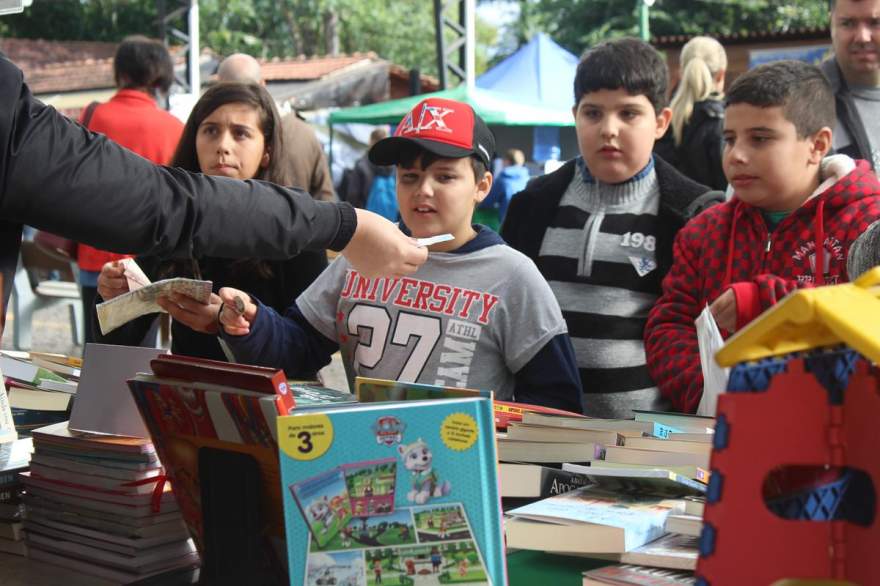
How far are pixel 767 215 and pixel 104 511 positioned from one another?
1593mm

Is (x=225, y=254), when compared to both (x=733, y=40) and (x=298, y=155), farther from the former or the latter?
(x=733, y=40)

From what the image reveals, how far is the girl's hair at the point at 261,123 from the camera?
2.95 metres

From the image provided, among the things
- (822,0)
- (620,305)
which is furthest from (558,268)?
(822,0)

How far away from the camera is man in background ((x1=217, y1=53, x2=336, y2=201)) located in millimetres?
4479

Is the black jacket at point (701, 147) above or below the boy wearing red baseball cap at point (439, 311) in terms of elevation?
above

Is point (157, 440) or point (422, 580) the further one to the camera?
point (157, 440)

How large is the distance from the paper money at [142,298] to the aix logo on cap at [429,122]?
81cm

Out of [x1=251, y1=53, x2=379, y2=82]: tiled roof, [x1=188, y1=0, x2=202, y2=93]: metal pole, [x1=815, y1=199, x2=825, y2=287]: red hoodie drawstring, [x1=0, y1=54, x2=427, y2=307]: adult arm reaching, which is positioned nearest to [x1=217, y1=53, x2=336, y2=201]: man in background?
[x1=815, y1=199, x2=825, y2=287]: red hoodie drawstring

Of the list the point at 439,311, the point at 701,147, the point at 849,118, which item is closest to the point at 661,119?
the point at 849,118

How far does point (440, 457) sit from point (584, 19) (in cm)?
3089

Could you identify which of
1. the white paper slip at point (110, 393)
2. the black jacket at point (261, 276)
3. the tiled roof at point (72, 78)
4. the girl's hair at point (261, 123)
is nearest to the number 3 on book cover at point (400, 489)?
the white paper slip at point (110, 393)

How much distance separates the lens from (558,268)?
2826 mm

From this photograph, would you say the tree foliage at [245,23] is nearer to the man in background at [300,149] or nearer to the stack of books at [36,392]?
the man in background at [300,149]

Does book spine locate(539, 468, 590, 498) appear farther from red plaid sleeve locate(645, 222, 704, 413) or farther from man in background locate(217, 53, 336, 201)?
man in background locate(217, 53, 336, 201)
